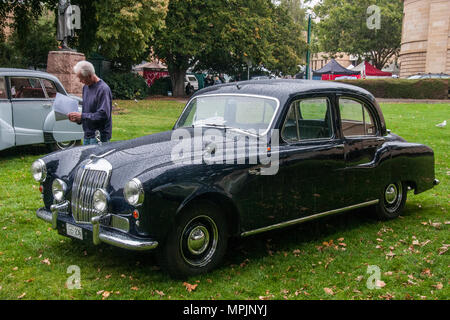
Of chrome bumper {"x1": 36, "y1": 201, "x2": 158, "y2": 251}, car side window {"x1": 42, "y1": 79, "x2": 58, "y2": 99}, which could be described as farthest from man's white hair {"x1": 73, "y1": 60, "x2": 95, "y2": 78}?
car side window {"x1": 42, "y1": 79, "x2": 58, "y2": 99}

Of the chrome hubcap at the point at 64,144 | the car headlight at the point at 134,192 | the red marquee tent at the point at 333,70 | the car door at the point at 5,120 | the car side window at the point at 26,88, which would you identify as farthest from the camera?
the red marquee tent at the point at 333,70

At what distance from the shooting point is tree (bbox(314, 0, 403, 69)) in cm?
5444

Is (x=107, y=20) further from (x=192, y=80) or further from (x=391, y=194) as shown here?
(x=192, y=80)

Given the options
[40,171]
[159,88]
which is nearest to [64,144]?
[40,171]

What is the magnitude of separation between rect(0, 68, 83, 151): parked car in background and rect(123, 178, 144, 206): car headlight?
678 centimetres

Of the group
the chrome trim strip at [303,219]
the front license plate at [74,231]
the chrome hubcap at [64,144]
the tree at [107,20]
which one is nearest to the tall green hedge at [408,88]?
the tree at [107,20]

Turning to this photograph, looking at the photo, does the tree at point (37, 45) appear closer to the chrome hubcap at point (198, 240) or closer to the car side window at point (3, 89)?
the car side window at point (3, 89)

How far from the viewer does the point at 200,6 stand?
105 ft

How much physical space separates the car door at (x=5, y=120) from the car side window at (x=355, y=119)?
→ 705 cm

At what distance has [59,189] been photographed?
505cm

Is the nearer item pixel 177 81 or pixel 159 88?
pixel 177 81

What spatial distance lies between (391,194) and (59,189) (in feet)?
14.3

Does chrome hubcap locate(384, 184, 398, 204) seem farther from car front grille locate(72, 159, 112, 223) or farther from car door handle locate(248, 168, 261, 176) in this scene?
car front grille locate(72, 159, 112, 223)

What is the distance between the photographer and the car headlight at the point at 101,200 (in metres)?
4.47
